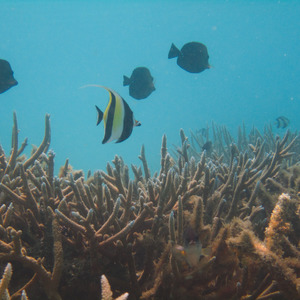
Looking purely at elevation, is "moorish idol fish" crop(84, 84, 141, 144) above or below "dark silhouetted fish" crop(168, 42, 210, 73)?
below

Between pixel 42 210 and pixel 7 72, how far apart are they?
2.92m

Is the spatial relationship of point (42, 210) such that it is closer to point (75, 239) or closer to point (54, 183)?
point (54, 183)

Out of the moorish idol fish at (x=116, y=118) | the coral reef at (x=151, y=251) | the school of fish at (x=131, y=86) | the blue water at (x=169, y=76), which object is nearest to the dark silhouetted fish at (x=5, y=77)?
the school of fish at (x=131, y=86)

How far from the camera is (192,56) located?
4340 mm

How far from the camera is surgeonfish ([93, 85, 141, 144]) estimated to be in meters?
1.77

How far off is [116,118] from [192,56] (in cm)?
326

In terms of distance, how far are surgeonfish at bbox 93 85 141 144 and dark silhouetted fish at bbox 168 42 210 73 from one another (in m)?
3.09

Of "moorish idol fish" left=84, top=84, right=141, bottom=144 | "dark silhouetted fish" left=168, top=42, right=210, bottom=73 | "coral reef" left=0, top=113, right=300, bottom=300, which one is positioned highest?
"dark silhouetted fish" left=168, top=42, right=210, bottom=73

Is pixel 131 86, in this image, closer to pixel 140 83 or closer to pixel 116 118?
pixel 140 83

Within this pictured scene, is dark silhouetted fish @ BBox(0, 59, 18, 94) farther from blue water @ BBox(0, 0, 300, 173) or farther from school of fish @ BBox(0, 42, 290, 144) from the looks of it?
blue water @ BBox(0, 0, 300, 173)

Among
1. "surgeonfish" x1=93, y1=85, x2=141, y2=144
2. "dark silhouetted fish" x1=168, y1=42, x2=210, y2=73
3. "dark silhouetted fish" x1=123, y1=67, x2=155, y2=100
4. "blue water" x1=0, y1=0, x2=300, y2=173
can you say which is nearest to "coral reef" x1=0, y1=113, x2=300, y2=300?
"surgeonfish" x1=93, y1=85, x2=141, y2=144

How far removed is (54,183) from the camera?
2.13 metres

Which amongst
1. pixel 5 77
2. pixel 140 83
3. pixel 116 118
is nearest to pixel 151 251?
pixel 116 118

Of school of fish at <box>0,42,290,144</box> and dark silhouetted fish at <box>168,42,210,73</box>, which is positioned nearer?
school of fish at <box>0,42,290,144</box>
